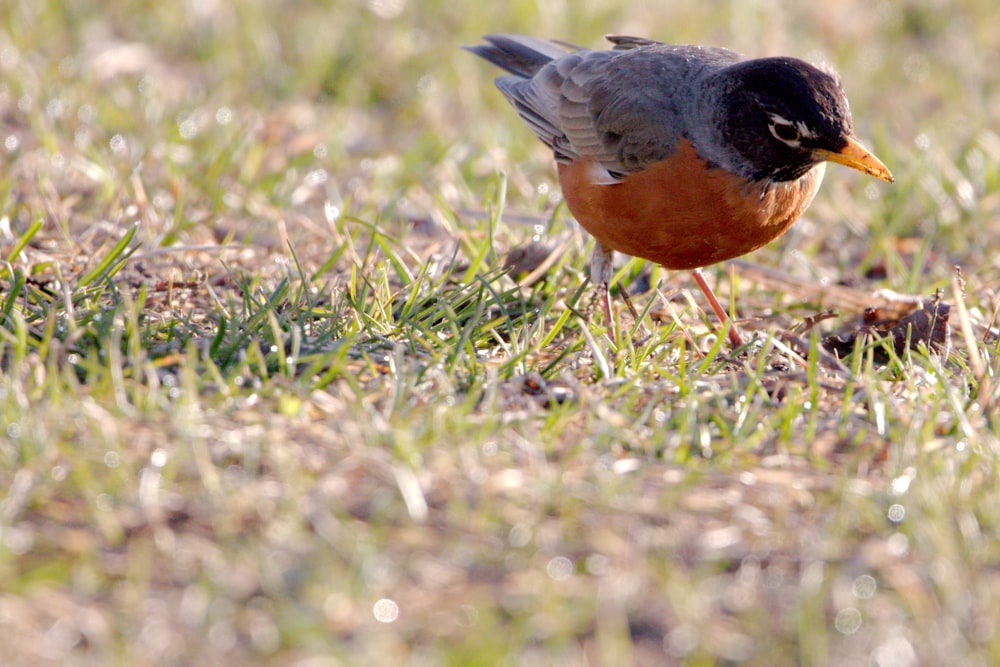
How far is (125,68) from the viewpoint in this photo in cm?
769

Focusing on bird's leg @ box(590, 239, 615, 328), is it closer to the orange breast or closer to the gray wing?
the orange breast

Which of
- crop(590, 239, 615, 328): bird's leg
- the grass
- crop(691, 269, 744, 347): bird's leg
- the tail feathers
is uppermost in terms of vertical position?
the tail feathers

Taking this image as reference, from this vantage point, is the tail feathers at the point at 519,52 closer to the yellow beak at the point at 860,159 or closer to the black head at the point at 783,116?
the black head at the point at 783,116

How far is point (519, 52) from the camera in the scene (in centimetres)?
667

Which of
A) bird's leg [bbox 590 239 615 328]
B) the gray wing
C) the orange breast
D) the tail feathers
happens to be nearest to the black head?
the orange breast

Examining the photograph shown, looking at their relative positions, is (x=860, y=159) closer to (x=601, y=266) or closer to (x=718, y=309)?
(x=718, y=309)

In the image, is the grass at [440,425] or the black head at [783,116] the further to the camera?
the black head at [783,116]

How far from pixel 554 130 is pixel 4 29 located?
395 cm

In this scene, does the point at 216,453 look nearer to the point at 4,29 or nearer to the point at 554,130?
the point at 554,130

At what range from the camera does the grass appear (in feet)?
9.29

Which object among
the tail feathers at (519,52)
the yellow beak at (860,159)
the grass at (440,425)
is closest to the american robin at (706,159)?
the yellow beak at (860,159)

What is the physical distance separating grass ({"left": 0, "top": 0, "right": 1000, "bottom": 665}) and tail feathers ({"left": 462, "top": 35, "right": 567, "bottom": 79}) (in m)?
0.55

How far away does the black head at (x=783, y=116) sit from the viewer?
461 cm

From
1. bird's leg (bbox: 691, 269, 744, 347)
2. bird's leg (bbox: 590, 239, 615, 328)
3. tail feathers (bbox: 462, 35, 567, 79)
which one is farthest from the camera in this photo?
tail feathers (bbox: 462, 35, 567, 79)
